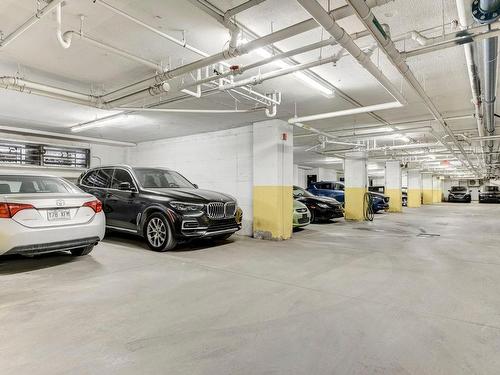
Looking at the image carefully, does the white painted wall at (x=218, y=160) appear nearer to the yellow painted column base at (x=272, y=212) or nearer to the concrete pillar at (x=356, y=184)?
the yellow painted column base at (x=272, y=212)

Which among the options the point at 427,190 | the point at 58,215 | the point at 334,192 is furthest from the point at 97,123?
the point at 427,190

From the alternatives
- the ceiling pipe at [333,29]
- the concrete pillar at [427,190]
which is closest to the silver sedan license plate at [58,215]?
the ceiling pipe at [333,29]

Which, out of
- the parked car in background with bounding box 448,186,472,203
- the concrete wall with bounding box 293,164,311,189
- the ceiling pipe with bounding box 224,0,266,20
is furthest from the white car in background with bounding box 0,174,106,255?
the parked car in background with bounding box 448,186,472,203

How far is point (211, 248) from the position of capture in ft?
18.2

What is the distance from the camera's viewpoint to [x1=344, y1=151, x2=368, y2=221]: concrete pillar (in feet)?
35.6

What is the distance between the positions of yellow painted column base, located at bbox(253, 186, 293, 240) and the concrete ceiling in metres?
1.72

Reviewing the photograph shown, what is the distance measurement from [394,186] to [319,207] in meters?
8.07

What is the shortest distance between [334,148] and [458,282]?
28.2 feet

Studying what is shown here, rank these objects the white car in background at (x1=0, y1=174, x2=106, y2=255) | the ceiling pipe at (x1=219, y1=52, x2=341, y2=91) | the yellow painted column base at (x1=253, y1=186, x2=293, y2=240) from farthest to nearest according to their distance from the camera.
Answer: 1. the yellow painted column base at (x1=253, y1=186, x2=293, y2=240)
2. the white car in background at (x1=0, y1=174, x2=106, y2=255)
3. the ceiling pipe at (x1=219, y1=52, x2=341, y2=91)

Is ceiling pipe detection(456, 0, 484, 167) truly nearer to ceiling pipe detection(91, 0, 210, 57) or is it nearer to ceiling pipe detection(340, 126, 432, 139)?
ceiling pipe detection(340, 126, 432, 139)

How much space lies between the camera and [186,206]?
16.8ft

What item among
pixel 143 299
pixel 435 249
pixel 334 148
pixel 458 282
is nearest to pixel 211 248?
pixel 143 299

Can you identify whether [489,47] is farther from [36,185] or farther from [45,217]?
[36,185]

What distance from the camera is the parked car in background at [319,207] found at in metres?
9.74
